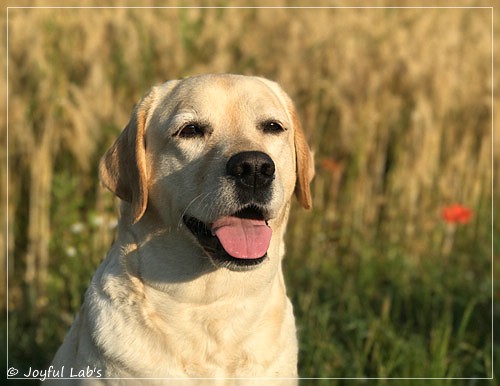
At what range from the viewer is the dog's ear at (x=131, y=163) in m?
3.36

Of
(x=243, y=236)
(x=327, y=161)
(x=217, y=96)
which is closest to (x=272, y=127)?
(x=217, y=96)

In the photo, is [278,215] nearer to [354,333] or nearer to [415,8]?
[354,333]

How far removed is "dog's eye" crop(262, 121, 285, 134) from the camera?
3486 millimetres

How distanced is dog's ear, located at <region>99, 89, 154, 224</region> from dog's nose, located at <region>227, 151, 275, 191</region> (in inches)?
15.8

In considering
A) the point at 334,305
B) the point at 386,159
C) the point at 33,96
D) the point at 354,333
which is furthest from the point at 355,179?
the point at 33,96

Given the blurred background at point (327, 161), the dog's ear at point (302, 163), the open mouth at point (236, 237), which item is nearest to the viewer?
the open mouth at point (236, 237)

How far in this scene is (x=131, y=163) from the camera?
344cm

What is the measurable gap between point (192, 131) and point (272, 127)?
36 centimetres

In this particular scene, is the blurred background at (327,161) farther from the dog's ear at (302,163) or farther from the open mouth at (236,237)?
the open mouth at (236,237)

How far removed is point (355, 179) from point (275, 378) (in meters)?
3.67

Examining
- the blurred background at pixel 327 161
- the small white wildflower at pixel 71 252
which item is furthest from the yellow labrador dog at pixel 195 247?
the small white wildflower at pixel 71 252

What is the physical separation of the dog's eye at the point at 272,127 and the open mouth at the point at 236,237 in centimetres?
37

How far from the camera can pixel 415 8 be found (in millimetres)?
8266

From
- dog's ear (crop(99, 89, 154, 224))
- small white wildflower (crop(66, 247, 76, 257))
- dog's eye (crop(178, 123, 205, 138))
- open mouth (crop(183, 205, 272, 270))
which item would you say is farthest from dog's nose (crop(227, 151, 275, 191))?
small white wildflower (crop(66, 247, 76, 257))
